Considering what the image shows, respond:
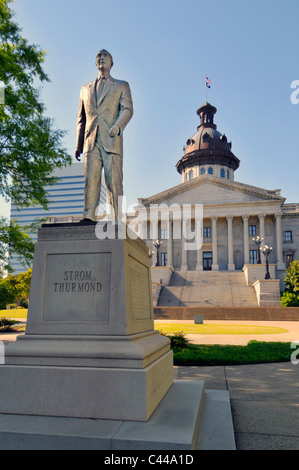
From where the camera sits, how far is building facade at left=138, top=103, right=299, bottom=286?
61031 millimetres

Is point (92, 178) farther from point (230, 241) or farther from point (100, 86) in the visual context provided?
point (230, 241)

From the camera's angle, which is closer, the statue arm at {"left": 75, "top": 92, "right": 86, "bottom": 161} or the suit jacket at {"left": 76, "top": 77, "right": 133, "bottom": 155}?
the suit jacket at {"left": 76, "top": 77, "right": 133, "bottom": 155}

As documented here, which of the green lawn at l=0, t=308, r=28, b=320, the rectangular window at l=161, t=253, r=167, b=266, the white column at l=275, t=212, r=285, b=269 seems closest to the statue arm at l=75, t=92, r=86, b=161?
the green lawn at l=0, t=308, r=28, b=320

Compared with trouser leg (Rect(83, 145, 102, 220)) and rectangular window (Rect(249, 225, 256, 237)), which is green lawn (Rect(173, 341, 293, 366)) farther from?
rectangular window (Rect(249, 225, 256, 237))

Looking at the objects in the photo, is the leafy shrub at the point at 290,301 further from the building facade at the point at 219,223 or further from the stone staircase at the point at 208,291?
the building facade at the point at 219,223

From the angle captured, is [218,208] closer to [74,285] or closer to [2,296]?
[2,296]

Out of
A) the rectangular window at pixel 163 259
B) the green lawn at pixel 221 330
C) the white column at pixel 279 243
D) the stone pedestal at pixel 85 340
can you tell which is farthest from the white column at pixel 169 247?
the stone pedestal at pixel 85 340

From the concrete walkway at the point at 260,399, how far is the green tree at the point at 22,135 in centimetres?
1147

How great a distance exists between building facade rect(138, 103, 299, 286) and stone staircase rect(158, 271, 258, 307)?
6326mm

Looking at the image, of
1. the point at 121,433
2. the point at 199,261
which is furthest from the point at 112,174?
the point at 199,261

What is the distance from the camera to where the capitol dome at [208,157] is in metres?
77.0

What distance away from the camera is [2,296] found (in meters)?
27.1

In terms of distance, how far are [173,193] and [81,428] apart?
201ft

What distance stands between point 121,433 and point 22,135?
1535 cm
